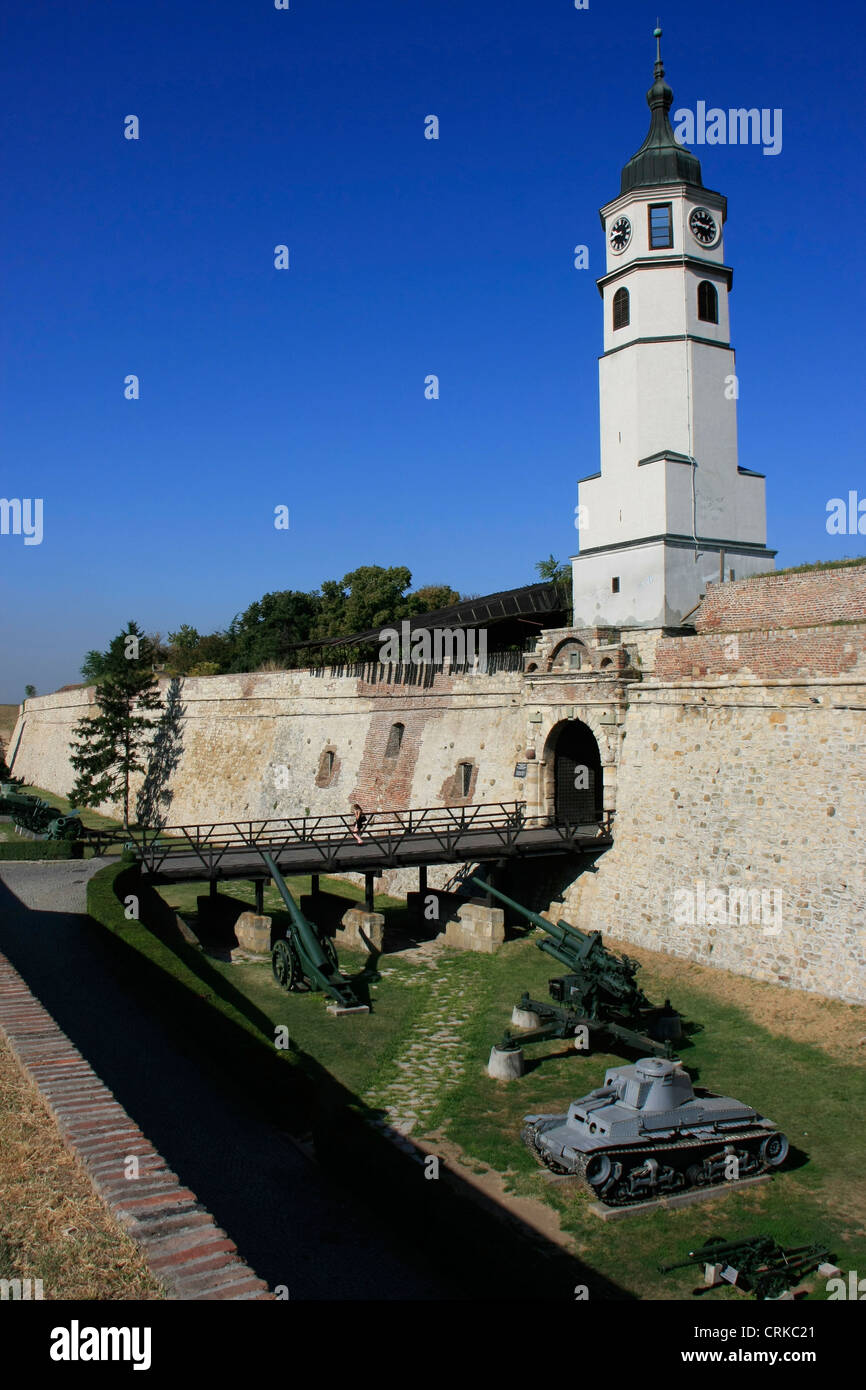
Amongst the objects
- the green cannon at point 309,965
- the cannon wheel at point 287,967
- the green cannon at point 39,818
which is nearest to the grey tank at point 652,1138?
the green cannon at point 309,965

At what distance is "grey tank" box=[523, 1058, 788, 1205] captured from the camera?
30.1ft

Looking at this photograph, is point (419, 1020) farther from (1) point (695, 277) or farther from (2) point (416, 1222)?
(1) point (695, 277)

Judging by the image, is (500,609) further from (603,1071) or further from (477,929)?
(603,1071)

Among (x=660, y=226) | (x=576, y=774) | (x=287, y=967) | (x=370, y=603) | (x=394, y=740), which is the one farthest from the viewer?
(x=370, y=603)

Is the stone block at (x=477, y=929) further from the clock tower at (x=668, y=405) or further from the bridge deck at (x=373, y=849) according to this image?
the clock tower at (x=668, y=405)

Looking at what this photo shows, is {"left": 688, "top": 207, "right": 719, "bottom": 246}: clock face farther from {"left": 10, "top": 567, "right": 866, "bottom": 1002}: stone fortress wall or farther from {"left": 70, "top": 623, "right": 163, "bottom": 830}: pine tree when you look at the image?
{"left": 70, "top": 623, "right": 163, "bottom": 830}: pine tree

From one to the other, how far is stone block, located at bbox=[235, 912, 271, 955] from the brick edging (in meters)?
9.92

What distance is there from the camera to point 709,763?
1738 cm

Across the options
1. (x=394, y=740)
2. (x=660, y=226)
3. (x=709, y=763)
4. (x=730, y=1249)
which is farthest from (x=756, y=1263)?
(x=660, y=226)

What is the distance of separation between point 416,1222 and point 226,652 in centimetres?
5947

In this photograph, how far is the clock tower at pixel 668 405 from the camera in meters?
20.8

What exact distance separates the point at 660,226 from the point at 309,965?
18.1 metres

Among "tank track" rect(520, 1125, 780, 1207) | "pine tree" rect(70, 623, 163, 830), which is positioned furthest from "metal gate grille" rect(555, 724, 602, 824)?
"pine tree" rect(70, 623, 163, 830)

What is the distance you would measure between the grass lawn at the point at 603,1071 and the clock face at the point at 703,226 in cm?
1611
